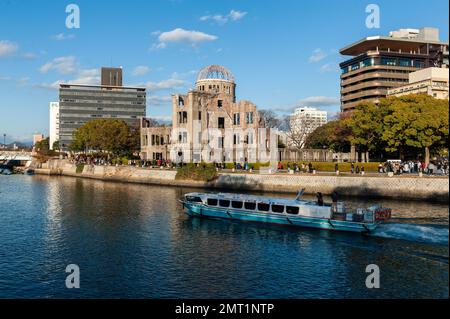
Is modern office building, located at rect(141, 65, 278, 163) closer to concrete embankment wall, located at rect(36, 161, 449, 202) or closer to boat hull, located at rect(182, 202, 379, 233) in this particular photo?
concrete embankment wall, located at rect(36, 161, 449, 202)

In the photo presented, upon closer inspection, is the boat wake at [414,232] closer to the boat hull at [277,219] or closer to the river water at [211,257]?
the river water at [211,257]

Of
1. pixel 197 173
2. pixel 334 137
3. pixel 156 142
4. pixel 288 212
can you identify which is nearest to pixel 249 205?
pixel 288 212

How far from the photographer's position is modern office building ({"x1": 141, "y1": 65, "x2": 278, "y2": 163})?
4518 inches

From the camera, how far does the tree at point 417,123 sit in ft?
263

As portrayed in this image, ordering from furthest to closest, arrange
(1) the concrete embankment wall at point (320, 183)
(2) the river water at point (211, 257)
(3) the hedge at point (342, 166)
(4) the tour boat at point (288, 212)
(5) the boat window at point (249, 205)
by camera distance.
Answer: (3) the hedge at point (342, 166) < (1) the concrete embankment wall at point (320, 183) < (5) the boat window at point (249, 205) < (4) the tour boat at point (288, 212) < (2) the river water at point (211, 257)

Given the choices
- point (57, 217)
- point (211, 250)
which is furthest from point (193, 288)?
point (57, 217)

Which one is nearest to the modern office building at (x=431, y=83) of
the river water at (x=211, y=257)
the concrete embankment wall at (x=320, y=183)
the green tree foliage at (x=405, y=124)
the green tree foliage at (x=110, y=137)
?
the green tree foliage at (x=405, y=124)

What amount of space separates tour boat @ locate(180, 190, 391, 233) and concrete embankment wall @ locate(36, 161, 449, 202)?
22.5 meters

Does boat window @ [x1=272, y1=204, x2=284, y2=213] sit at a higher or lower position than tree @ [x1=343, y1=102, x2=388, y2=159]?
lower

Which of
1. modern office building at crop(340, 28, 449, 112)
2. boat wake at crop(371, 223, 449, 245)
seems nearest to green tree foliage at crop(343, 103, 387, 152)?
boat wake at crop(371, 223, 449, 245)

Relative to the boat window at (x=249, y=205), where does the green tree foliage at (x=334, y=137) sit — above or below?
above

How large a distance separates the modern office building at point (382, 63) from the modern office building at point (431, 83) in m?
15.1

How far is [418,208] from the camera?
56469 mm

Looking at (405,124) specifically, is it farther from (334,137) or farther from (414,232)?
(414,232)
